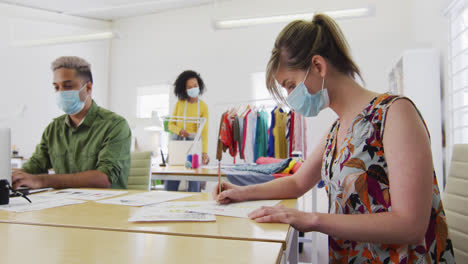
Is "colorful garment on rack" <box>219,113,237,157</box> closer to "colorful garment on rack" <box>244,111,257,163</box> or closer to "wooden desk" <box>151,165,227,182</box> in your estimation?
"colorful garment on rack" <box>244,111,257,163</box>

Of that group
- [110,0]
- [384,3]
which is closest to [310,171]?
[384,3]

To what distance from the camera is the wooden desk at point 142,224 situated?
2.32 feet

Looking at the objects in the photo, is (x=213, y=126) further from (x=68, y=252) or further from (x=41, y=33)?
(x=68, y=252)

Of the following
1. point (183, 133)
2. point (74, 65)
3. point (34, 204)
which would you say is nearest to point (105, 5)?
point (183, 133)

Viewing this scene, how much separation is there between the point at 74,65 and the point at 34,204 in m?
1.05

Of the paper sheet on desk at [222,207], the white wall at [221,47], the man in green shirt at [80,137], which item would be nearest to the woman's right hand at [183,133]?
the man in green shirt at [80,137]

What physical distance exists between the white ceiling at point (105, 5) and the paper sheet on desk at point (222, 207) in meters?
5.64

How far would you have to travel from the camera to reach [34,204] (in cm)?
112

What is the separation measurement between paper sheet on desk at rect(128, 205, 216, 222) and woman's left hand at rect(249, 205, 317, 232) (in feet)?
0.41

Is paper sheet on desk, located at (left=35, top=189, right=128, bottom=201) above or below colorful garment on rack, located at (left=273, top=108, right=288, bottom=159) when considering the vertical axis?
below

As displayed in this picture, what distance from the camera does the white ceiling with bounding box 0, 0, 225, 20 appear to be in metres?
5.98

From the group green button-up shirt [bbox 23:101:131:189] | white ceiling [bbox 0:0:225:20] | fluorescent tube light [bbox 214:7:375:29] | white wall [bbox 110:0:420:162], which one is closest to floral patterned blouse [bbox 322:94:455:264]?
green button-up shirt [bbox 23:101:131:189]

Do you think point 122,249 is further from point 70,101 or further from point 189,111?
point 189,111

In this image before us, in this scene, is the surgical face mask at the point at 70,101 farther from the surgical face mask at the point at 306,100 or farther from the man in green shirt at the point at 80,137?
the surgical face mask at the point at 306,100
